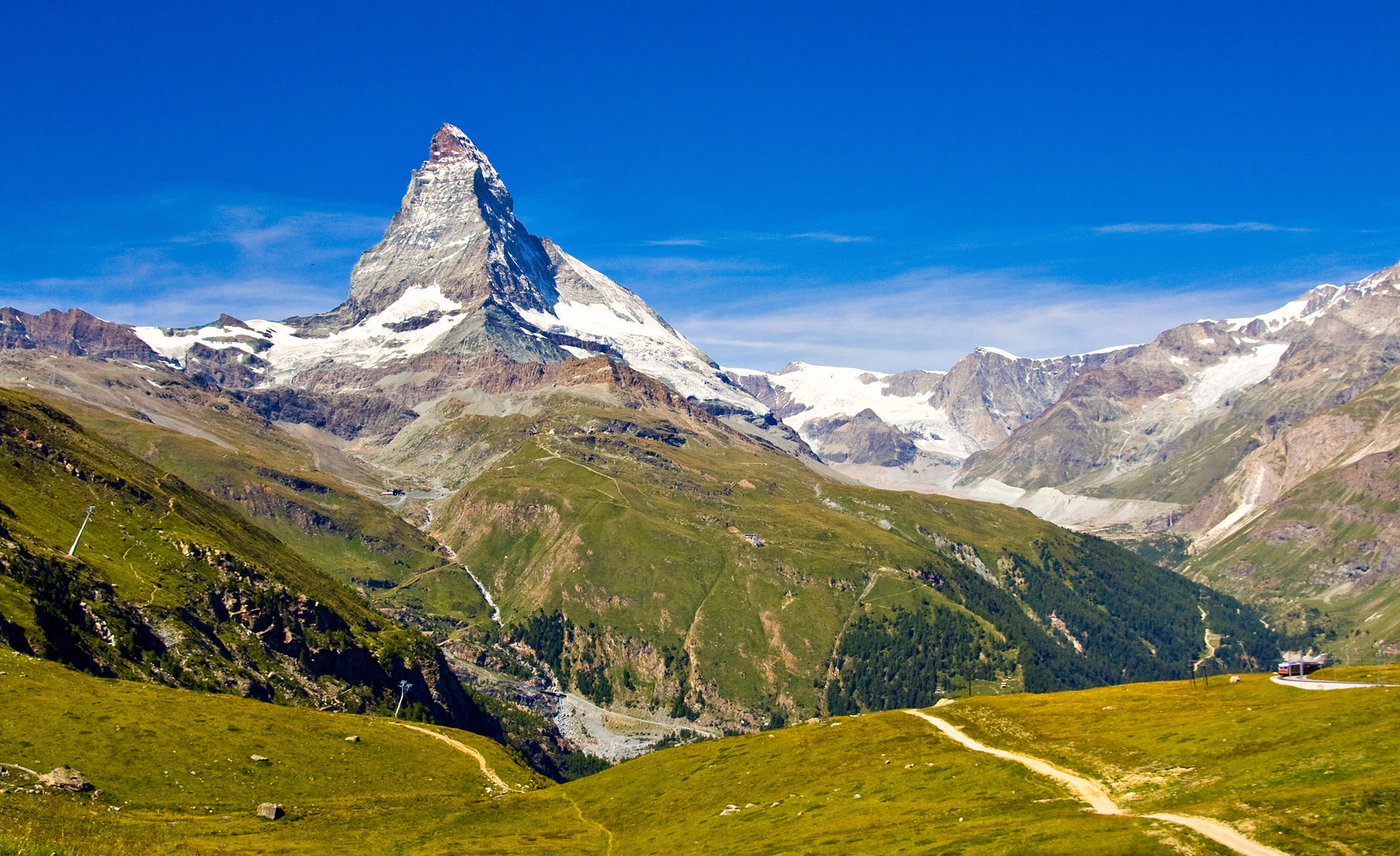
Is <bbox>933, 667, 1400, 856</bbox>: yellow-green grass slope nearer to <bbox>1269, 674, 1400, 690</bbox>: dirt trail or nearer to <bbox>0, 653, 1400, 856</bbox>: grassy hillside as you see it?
<bbox>0, 653, 1400, 856</bbox>: grassy hillside

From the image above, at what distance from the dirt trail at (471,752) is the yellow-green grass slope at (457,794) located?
81.3 inches

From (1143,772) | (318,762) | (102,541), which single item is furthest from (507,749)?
(1143,772)

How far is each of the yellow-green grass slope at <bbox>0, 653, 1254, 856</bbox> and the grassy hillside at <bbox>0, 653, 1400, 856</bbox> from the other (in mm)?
376

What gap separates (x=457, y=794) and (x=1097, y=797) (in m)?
74.5

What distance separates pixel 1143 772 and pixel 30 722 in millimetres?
109503

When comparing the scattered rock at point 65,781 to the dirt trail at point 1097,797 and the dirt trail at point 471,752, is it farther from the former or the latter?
the dirt trail at point 1097,797

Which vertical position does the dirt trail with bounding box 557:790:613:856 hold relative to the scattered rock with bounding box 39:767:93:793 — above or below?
below

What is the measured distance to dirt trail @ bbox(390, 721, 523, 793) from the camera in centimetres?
12760

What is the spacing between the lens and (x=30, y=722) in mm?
90812

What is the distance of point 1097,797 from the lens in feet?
255

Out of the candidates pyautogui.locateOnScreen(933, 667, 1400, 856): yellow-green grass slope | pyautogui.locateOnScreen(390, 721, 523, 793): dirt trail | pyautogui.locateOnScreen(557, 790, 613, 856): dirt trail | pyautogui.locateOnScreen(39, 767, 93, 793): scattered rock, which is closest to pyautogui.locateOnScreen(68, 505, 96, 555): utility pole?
pyautogui.locateOnScreen(390, 721, 523, 793): dirt trail

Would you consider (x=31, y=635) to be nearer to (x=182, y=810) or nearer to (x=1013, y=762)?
(x=182, y=810)

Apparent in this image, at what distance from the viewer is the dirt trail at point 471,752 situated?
5024 inches

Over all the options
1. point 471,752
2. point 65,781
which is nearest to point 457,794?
point 471,752
